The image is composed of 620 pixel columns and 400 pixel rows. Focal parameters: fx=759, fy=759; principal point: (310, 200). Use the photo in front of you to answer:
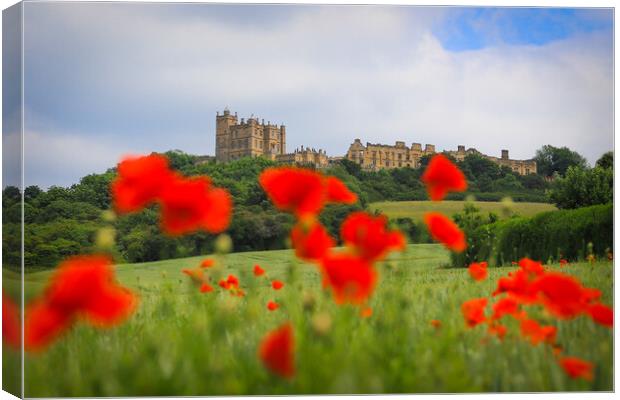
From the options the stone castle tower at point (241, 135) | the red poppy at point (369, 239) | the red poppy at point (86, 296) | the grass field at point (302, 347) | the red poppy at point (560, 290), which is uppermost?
the stone castle tower at point (241, 135)

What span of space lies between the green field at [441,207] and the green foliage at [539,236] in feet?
0.18

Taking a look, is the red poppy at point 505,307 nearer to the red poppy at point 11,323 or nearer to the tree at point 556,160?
the tree at point 556,160

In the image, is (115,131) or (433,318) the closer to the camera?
(433,318)

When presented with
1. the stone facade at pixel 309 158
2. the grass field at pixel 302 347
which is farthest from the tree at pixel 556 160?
the stone facade at pixel 309 158

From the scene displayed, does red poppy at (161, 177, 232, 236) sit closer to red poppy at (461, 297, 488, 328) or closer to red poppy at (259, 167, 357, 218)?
red poppy at (259, 167, 357, 218)

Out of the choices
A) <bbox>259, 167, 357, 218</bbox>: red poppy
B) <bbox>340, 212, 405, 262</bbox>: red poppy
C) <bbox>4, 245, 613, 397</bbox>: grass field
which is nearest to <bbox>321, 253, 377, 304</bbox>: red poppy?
<bbox>340, 212, 405, 262</bbox>: red poppy

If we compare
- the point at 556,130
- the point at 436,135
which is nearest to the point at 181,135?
the point at 436,135

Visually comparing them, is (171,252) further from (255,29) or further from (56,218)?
(255,29)

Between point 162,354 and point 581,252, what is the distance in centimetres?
311

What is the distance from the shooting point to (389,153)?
16.4 ft

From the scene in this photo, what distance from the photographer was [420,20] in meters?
4.77

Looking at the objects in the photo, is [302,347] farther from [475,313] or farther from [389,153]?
[389,153]

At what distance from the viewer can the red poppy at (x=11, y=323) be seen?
3969 millimetres

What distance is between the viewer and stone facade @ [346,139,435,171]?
496 centimetres
